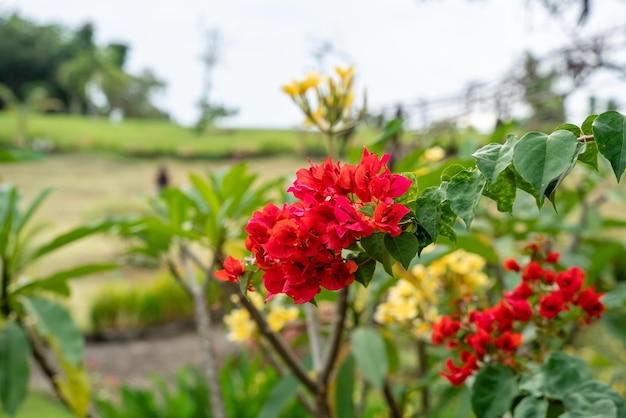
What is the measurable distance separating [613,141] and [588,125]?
38 millimetres

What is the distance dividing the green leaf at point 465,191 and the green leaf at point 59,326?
2.73 ft

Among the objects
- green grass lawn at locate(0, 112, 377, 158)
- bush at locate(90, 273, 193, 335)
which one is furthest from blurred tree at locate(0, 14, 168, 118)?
bush at locate(90, 273, 193, 335)

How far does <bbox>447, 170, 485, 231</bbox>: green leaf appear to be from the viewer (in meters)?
0.35

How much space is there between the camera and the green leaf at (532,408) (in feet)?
1.69

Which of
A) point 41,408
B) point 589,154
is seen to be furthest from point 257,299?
point 41,408

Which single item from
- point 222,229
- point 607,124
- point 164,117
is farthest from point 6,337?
point 164,117

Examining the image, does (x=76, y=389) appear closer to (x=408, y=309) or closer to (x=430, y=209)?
(x=408, y=309)

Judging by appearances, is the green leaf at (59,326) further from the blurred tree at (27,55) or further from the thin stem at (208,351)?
the blurred tree at (27,55)

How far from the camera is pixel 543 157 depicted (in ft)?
1.12

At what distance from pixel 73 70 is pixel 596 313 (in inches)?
955

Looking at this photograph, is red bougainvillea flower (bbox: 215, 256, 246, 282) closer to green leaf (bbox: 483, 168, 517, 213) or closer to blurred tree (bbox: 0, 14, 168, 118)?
green leaf (bbox: 483, 168, 517, 213)

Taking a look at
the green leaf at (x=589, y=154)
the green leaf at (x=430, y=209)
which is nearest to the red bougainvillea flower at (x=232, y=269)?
the green leaf at (x=430, y=209)

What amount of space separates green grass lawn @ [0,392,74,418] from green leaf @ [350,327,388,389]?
2.18 meters

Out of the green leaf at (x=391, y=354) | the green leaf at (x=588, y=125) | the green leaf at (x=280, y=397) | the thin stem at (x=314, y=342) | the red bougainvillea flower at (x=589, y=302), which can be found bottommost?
the green leaf at (x=391, y=354)
